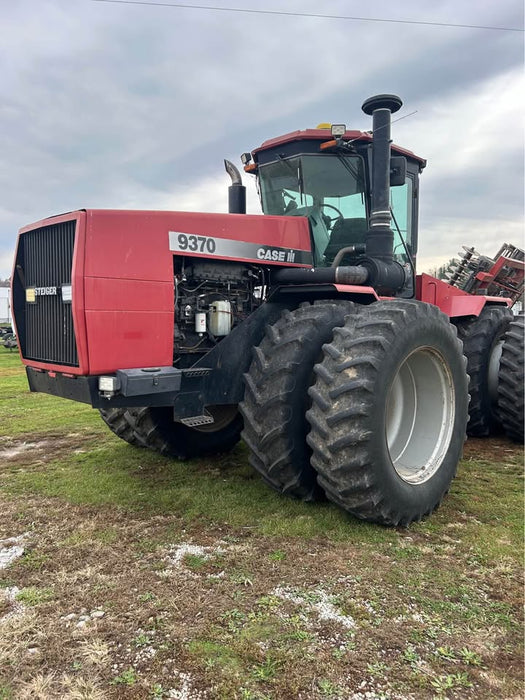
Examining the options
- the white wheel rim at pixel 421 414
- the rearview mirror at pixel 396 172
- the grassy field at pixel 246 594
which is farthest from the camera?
the rearview mirror at pixel 396 172

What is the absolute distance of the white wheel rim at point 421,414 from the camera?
400 cm

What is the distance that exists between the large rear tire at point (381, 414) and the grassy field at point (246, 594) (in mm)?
254

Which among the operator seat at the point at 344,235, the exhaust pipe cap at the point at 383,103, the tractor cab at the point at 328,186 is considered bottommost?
the operator seat at the point at 344,235

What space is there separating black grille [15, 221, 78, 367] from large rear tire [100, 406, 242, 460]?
1.27 metres

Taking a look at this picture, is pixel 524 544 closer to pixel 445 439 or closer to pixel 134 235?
pixel 445 439

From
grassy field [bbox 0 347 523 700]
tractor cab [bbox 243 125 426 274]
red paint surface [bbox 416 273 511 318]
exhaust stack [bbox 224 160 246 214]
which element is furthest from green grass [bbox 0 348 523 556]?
exhaust stack [bbox 224 160 246 214]

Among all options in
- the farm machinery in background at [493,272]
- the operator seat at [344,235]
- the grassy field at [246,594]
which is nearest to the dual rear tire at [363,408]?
the grassy field at [246,594]

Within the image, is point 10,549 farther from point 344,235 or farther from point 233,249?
point 344,235

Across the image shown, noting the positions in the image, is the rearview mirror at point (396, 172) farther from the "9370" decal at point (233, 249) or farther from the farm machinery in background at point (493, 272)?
the farm machinery in background at point (493, 272)

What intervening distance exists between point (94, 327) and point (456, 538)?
2685 mm

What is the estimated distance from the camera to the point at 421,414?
13.9 feet

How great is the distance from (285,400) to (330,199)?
81.4 inches

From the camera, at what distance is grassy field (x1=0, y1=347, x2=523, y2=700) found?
2.11 metres

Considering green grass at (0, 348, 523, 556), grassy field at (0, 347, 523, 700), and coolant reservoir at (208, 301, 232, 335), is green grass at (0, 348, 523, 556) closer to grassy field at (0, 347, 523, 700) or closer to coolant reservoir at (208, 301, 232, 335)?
grassy field at (0, 347, 523, 700)
